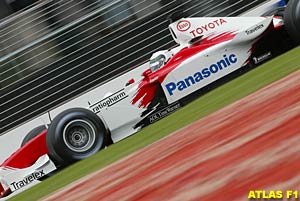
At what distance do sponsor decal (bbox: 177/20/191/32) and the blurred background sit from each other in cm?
122

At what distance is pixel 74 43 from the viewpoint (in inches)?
302

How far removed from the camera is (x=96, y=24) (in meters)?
7.73

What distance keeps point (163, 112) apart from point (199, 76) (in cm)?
51

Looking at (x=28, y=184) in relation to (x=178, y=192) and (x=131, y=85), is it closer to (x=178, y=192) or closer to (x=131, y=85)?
(x=131, y=85)

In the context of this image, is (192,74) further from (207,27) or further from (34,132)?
(34,132)

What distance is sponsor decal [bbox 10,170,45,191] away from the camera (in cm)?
583

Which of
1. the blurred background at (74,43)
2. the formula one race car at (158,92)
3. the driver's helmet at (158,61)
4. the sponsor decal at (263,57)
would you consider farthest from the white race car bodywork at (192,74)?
the blurred background at (74,43)

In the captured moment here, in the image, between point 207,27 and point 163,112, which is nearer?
point 163,112

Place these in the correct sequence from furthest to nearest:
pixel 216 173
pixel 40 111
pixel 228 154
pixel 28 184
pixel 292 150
Answer: pixel 40 111, pixel 28 184, pixel 228 154, pixel 216 173, pixel 292 150

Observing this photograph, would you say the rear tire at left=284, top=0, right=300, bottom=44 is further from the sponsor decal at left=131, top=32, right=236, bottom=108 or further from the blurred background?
the blurred background

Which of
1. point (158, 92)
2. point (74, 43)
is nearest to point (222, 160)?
point (158, 92)

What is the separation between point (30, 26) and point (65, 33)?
45 cm

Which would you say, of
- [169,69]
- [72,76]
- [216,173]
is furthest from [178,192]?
[72,76]

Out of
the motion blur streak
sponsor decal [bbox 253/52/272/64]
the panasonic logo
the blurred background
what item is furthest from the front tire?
the motion blur streak
